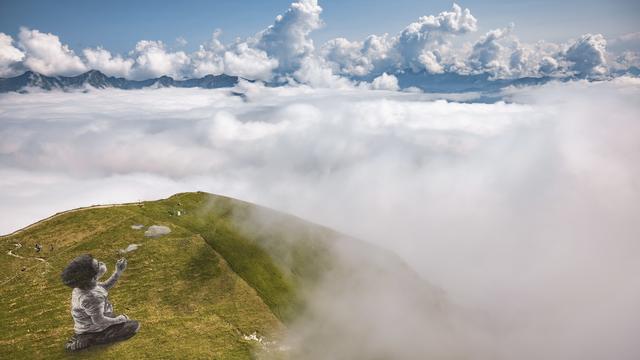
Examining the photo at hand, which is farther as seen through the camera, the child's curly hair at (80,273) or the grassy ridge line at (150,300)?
the grassy ridge line at (150,300)

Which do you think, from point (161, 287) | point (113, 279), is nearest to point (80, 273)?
point (113, 279)

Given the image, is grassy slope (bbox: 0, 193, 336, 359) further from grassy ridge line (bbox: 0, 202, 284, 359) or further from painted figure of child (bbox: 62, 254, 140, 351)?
painted figure of child (bbox: 62, 254, 140, 351)

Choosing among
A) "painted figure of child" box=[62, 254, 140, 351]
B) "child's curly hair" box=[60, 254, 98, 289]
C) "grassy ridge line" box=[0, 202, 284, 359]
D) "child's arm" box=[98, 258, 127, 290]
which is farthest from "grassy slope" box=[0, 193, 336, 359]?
"child's curly hair" box=[60, 254, 98, 289]

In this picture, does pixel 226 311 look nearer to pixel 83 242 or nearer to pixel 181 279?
pixel 181 279

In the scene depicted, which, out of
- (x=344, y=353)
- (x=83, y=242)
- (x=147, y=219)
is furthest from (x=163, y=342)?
(x=344, y=353)

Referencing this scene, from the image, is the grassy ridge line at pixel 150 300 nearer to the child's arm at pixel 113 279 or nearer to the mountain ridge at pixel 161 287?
the mountain ridge at pixel 161 287

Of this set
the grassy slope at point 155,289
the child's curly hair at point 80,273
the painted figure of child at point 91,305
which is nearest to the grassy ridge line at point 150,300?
the grassy slope at point 155,289
